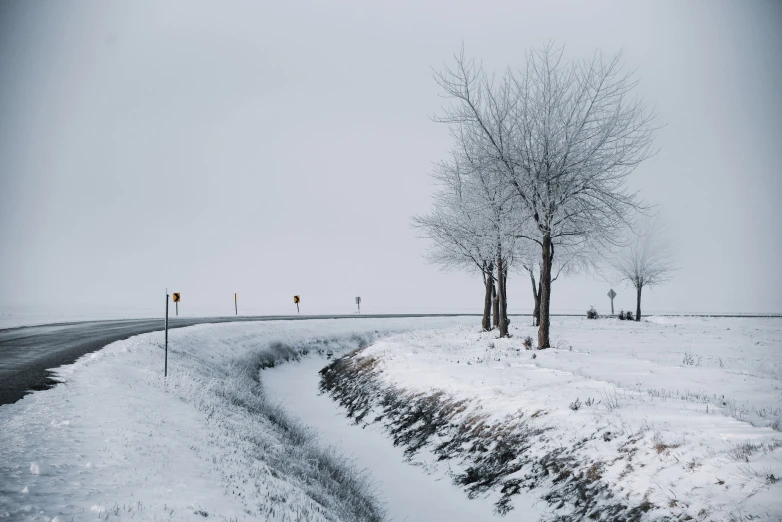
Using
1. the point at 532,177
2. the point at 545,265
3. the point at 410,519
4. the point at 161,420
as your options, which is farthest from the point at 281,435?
the point at 532,177

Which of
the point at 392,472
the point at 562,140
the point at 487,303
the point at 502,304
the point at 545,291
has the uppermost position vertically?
the point at 562,140

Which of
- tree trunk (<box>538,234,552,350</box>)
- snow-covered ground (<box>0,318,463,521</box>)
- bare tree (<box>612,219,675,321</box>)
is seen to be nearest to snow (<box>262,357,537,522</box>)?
snow-covered ground (<box>0,318,463,521</box>)

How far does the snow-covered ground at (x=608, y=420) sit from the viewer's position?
557cm

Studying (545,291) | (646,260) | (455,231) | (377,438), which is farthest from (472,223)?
(646,260)

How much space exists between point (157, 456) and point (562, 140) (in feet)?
49.7

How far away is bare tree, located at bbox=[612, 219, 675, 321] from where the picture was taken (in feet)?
126

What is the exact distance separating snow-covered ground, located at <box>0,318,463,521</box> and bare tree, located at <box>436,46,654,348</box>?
10.4 m

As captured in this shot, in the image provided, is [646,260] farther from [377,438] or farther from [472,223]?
[377,438]

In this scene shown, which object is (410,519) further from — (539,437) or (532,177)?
(532,177)

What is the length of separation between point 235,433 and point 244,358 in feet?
40.7

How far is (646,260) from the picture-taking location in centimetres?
3862

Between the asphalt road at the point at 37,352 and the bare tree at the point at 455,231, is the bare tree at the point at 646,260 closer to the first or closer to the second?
the bare tree at the point at 455,231

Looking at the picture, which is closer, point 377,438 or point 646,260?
point 377,438

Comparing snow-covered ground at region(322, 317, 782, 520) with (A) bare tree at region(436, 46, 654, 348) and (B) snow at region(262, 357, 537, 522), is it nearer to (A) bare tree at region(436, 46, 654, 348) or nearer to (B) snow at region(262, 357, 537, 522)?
(B) snow at region(262, 357, 537, 522)
